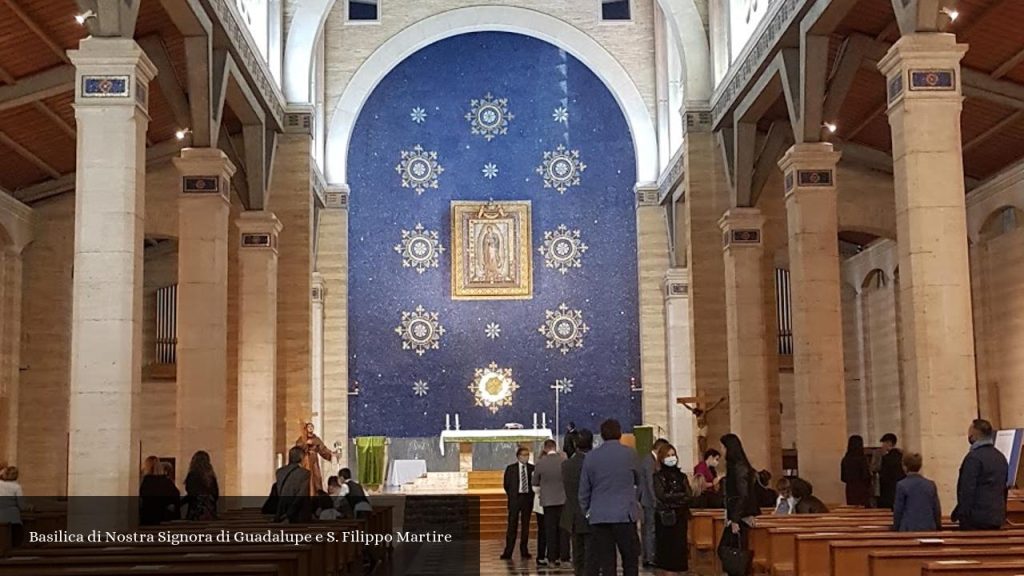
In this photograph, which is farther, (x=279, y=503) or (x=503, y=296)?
(x=503, y=296)

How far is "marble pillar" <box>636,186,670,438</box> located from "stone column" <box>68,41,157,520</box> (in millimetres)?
17123

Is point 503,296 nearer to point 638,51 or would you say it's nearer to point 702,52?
point 638,51

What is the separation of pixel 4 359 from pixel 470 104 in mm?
12579

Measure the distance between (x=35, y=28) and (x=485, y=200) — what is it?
562 inches

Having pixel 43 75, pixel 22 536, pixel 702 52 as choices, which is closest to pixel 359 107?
pixel 702 52

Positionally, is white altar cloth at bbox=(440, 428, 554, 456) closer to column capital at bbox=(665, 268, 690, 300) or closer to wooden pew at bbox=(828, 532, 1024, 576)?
column capital at bbox=(665, 268, 690, 300)

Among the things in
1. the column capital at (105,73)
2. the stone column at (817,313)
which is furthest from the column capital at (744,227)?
the column capital at (105,73)

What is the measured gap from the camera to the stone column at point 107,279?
12.2 metres

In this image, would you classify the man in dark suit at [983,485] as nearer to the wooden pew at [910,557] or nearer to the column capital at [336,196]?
the wooden pew at [910,557]

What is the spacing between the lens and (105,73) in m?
12.8

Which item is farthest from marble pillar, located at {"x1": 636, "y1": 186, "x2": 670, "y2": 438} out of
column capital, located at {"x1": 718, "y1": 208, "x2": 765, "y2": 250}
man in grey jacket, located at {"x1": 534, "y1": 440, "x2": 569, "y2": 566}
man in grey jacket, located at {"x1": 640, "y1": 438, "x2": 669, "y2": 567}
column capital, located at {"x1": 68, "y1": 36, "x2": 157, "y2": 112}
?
column capital, located at {"x1": 68, "y1": 36, "x2": 157, "y2": 112}

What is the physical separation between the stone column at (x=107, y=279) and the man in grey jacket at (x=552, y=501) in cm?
402

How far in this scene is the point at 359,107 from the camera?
28734 mm

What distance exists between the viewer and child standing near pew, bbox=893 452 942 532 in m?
9.59
